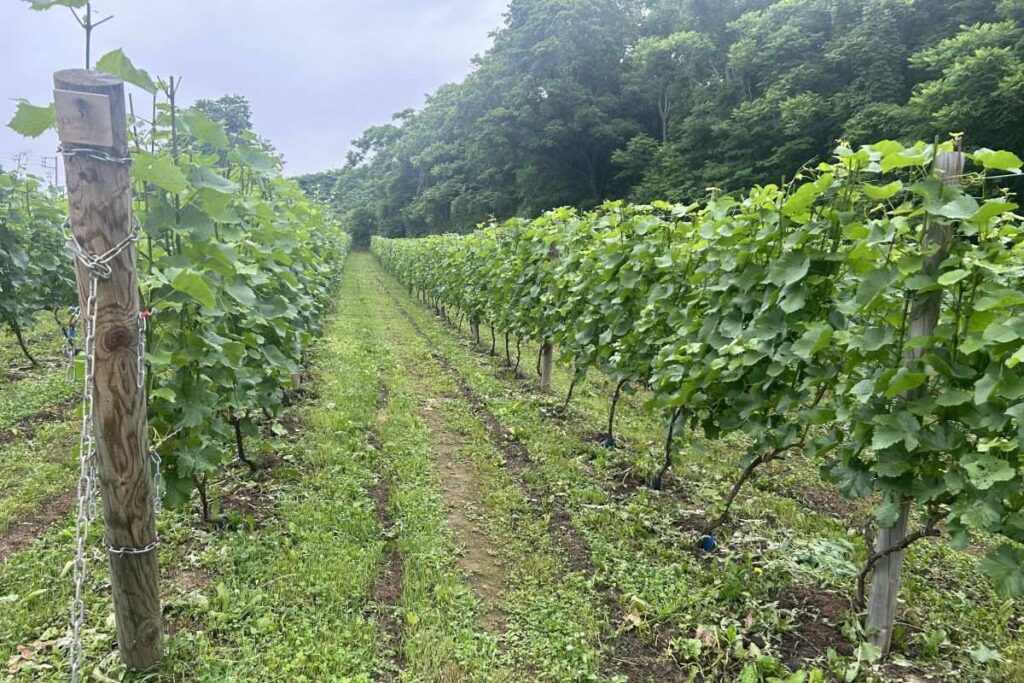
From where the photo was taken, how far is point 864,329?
2.58 meters

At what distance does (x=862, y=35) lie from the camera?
24.5m

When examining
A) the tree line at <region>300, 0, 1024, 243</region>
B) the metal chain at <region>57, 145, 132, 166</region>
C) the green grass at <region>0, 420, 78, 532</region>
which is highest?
the tree line at <region>300, 0, 1024, 243</region>

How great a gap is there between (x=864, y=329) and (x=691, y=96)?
33.7 m

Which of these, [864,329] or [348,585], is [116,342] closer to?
[348,585]

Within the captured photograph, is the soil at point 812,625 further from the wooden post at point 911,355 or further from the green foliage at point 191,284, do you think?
the green foliage at point 191,284

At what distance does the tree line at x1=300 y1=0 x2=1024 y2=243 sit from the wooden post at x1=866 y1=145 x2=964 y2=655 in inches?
708

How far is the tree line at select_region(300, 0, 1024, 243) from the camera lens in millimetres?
20375

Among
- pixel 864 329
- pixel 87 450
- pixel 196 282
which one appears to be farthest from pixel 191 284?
pixel 864 329

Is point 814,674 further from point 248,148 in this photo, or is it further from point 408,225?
point 408,225

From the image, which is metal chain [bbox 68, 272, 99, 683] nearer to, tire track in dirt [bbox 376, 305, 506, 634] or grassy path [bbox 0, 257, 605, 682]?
grassy path [bbox 0, 257, 605, 682]

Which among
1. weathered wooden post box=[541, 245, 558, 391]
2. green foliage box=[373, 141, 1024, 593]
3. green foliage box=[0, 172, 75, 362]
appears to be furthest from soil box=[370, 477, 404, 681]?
green foliage box=[0, 172, 75, 362]

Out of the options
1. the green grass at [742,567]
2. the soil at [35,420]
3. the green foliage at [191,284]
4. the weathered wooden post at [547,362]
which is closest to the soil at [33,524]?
the green foliage at [191,284]

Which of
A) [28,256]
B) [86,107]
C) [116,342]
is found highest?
[86,107]

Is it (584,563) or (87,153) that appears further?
(584,563)
